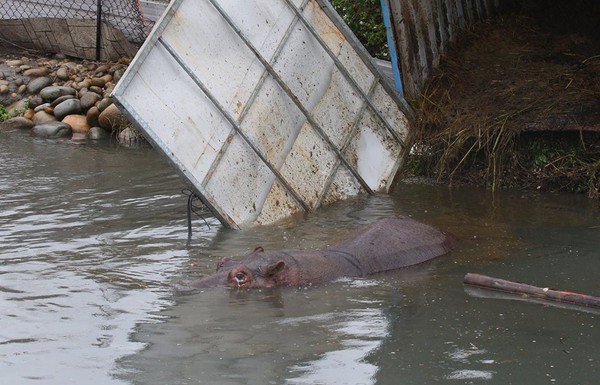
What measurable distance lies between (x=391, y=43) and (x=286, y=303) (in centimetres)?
475

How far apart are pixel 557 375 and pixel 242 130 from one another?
4721mm

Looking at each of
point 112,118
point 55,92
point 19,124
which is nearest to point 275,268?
point 112,118

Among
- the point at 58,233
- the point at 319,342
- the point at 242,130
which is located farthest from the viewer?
the point at 242,130

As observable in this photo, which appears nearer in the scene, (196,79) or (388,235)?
(388,235)

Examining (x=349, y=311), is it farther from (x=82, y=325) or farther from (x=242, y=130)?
(x=242, y=130)

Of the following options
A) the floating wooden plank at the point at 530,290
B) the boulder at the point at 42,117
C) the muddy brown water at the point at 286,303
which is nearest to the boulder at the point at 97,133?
the boulder at the point at 42,117

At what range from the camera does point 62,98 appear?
14586 mm

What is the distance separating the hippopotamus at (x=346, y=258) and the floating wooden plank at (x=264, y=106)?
1.41 meters

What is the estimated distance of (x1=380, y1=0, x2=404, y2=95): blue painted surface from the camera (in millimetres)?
10597

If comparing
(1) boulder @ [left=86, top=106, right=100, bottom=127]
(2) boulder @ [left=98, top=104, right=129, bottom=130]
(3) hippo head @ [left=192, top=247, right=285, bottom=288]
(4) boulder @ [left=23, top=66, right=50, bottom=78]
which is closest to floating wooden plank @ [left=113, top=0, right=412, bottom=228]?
(3) hippo head @ [left=192, top=247, right=285, bottom=288]

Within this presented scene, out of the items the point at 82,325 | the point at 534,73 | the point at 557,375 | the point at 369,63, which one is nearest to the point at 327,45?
the point at 369,63

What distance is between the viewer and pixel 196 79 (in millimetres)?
9055

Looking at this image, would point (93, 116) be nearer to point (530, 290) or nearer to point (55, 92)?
point (55, 92)

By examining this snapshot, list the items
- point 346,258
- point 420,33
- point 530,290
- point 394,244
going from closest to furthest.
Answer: point 530,290, point 346,258, point 394,244, point 420,33
